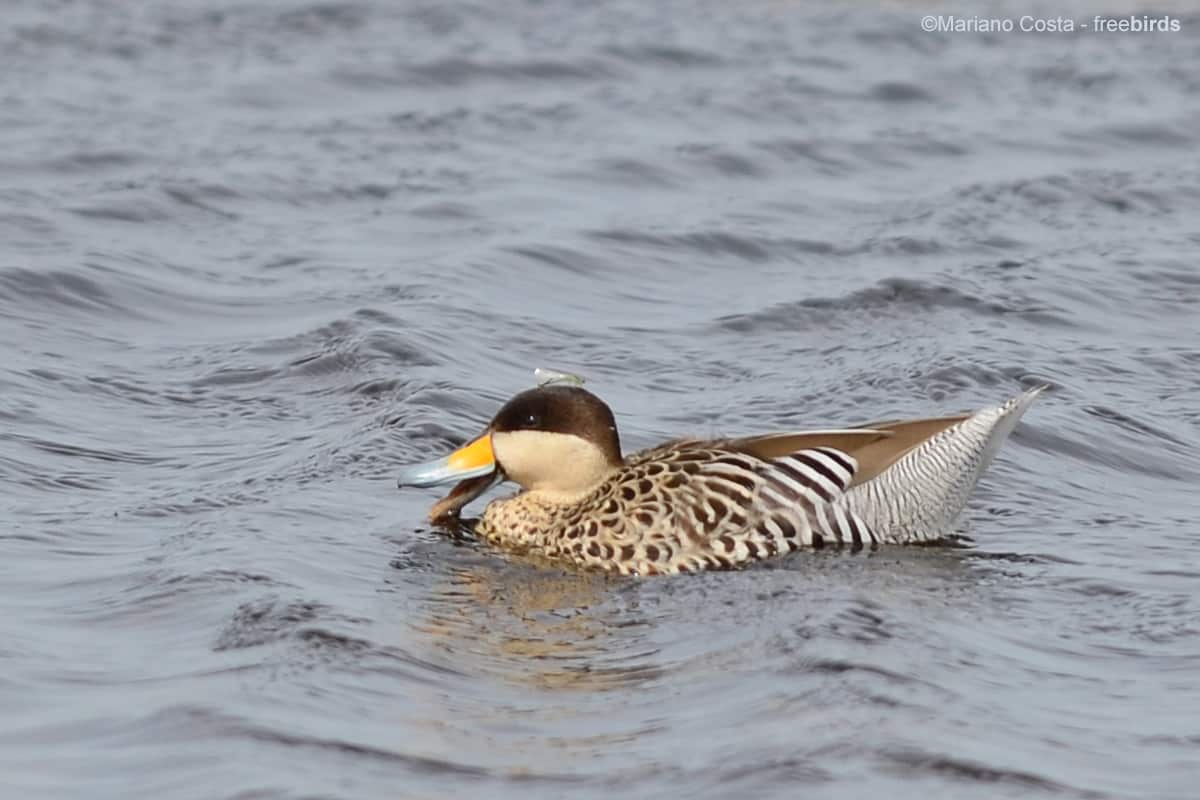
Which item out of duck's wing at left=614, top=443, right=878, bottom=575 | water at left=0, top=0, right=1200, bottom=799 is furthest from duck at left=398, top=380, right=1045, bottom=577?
water at left=0, top=0, right=1200, bottom=799

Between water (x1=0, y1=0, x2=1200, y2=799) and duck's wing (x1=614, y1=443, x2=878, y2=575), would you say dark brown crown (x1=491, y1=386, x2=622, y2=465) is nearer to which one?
duck's wing (x1=614, y1=443, x2=878, y2=575)

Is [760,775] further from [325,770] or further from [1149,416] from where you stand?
[1149,416]

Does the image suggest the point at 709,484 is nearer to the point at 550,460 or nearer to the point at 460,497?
the point at 550,460

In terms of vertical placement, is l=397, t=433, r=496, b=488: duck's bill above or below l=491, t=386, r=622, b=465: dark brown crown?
below

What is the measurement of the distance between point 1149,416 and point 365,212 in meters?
6.13

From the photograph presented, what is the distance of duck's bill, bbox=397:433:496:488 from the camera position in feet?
30.9

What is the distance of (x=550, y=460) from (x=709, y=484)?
0.70 meters

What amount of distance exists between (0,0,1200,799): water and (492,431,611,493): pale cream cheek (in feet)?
1.19

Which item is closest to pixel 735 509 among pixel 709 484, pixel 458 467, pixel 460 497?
pixel 709 484

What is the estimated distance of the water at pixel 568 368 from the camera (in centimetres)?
720

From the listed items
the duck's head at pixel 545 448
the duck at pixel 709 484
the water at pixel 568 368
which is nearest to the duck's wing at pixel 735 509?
the duck at pixel 709 484

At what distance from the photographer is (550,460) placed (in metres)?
9.49

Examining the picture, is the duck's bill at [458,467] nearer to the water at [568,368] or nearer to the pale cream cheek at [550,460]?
the pale cream cheek at [550,460]

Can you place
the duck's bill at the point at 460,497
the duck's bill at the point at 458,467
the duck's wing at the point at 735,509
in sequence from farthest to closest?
the duck's bill at the point at 460,497
the duck's bill at the point at 458,467
the duck's wing at the point at 735,509
